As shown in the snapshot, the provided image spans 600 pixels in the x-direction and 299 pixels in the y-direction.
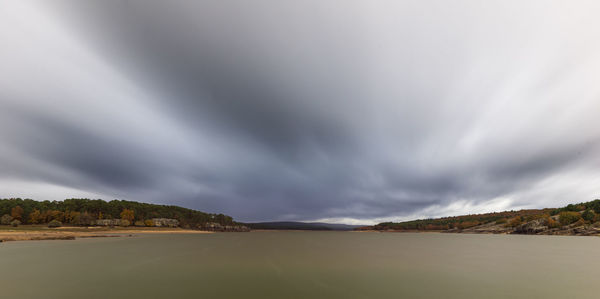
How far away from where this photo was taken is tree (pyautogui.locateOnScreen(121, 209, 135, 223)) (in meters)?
146

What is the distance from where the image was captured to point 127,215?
14738cm

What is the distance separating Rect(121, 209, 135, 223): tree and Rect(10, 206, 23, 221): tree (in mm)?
42968

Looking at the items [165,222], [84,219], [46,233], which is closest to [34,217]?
[84,219]

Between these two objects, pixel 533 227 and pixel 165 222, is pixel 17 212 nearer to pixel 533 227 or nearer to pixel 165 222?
pixel 165 222

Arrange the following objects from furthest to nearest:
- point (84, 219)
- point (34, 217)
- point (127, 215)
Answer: point (127, 215), point (84, 219), point (34, 217)

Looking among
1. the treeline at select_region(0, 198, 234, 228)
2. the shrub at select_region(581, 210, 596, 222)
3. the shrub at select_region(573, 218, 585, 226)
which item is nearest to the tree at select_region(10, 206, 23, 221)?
the treeline at select_region(0, 198, 234, 228)

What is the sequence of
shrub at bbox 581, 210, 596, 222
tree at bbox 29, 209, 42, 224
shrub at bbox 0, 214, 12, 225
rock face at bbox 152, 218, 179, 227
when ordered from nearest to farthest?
shrub at bbox 0, 214, 12, 225 < shrub at bbox 581, 210, 596, 222 < tree at bbox 29, 209, 42, 224 < rock face at bbox 152, 218, 179, 227

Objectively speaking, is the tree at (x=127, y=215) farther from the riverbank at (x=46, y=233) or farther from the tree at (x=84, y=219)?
the riverbank at (x=46, y=233)

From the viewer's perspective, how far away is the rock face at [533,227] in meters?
126

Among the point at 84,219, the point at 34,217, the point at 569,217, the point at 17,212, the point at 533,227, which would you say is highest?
the point at 569,217

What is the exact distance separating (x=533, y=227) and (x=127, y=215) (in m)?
250

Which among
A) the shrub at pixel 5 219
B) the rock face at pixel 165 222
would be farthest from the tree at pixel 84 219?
the rock face at pixel 165 222

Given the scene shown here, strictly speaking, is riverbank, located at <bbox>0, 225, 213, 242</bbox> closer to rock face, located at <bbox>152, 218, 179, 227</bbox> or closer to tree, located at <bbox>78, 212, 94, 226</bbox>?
tree, located at <bbox>78, 212, 94, 226</bbox>

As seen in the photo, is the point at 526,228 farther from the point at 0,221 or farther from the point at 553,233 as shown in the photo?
the point at 0,221
